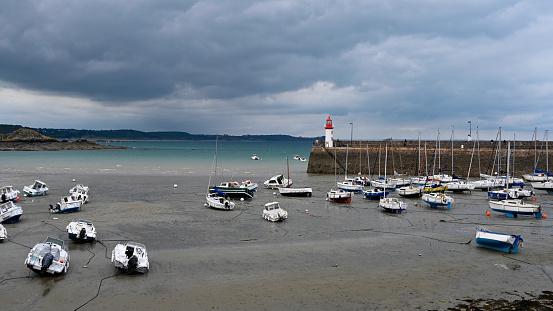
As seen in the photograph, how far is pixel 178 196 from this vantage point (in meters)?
40.8

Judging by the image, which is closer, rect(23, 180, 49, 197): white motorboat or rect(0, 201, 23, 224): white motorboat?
rect(0, 201, 23, 224): white motorboat

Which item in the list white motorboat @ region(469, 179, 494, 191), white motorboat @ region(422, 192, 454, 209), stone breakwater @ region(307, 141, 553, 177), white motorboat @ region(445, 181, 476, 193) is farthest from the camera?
stone breakwater @ region(307, 141, 553, 177)

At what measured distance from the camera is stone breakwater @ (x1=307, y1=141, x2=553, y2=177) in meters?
61.9

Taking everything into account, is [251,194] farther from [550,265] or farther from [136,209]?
[550,265]

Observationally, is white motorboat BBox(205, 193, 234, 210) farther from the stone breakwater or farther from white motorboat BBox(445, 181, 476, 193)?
the stone breakwater

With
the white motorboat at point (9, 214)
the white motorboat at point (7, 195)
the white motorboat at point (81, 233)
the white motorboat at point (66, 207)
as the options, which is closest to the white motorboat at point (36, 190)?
the white motorboat at point (7, 195)

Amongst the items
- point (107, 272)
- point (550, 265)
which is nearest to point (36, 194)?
point (107, 272)

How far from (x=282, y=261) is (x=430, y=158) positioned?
181 ft

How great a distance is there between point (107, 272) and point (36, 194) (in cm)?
2882

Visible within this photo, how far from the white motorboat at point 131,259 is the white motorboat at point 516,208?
27.4 metres

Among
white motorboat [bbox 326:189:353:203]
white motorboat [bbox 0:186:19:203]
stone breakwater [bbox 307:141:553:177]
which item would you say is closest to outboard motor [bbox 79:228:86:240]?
white motorboat [bbox 0:186:19:203]

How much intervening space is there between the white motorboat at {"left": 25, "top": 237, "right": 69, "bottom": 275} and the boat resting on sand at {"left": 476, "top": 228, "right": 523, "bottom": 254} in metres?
21.1

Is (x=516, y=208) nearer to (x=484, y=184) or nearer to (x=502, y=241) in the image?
(x=502, y=241)

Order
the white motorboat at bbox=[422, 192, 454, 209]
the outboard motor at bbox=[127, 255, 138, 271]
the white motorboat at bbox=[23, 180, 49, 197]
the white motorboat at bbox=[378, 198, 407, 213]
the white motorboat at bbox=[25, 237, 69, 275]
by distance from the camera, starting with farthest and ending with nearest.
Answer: the white motorboat at bbox=[23, 180, 49, 197] → the white motorboat at bbox=[422, 192, 454, 209] → the white motorboat at bbox=[378, 198, 407, 213] → the outboard motor at bbox=[127, 255, 138, 271] → the white motorboat at bbox=[25, 237, 69, 275]
